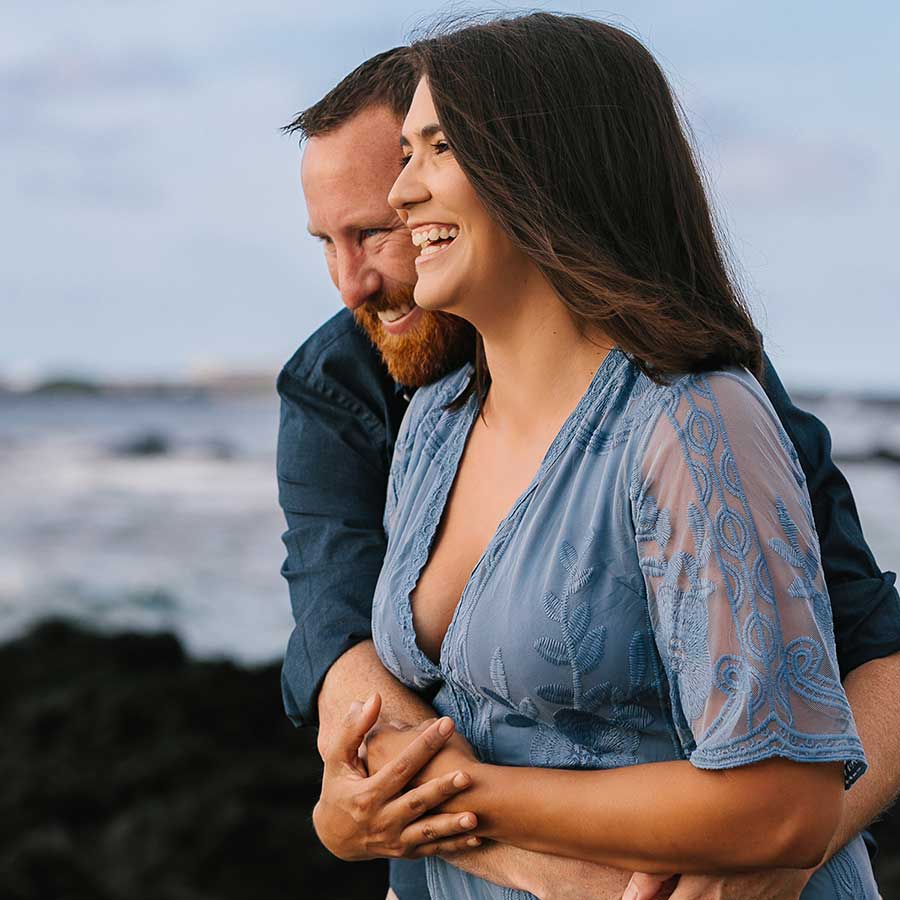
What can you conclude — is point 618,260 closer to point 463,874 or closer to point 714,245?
point 714,245

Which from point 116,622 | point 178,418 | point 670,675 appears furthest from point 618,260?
point 178,418

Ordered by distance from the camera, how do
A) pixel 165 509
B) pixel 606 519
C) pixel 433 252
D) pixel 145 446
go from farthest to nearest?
pixel 145 446
pixel 165 509
pixel 433 252
pixel 606 519

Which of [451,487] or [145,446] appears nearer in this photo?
[451,487]

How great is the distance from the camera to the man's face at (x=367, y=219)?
98.2 inches

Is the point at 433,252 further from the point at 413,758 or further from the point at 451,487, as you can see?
the point at 413,758

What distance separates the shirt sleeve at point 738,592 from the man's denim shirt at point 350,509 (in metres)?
0.47

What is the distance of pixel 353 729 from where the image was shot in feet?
6.38

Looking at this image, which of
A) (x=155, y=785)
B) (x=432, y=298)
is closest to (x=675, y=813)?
(x=432, y=298)

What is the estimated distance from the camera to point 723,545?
5.08 feet

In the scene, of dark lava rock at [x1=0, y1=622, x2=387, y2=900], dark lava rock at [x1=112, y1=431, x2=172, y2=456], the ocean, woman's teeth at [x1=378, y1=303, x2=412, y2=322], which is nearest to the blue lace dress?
woman's teeth at [x1=378, y1=303, x2=412, y2=322]

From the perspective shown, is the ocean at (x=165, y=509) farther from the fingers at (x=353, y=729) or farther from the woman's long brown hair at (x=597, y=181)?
the woman's long brown hair at (x=597, y=181)

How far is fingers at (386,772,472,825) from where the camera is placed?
70.1 inches

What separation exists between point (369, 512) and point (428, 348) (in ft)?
1.07

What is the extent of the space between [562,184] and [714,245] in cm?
23
